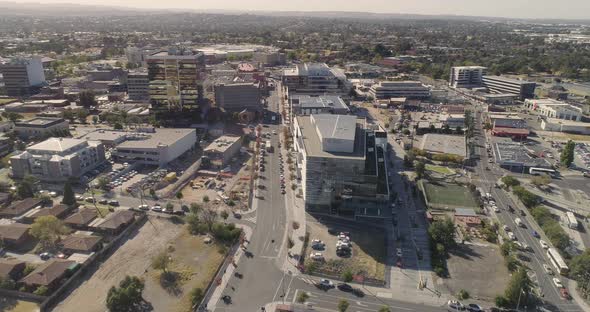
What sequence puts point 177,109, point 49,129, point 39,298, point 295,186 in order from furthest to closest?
point 177,109 → point 49,129 → point 295,186 → point 39,298

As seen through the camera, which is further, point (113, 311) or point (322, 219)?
point (322, 219)

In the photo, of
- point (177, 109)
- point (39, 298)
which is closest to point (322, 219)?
point (39, 298)

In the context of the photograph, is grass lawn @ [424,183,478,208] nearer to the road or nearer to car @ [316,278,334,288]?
the road

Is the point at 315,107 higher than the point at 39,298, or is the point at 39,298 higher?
the point at 315,107

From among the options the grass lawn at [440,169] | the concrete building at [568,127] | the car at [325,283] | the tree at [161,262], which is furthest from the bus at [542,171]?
the tree at [161,262]

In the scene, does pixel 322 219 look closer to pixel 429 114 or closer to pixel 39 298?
pixel 39 298

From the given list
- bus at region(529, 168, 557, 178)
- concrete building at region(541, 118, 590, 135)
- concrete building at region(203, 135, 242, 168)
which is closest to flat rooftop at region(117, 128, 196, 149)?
concrete building at region(203, 135, 242, 168)

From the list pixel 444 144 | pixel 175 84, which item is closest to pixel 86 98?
pixel 175 84
